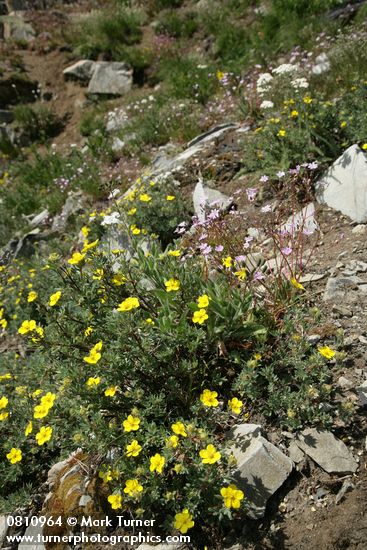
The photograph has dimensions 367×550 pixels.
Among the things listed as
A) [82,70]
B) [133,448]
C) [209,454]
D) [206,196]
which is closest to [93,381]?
[133,448]

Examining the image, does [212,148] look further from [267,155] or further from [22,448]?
[22,448]

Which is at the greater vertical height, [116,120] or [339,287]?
[339,287]

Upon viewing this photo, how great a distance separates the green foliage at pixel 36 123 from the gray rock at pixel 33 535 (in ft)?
31.9

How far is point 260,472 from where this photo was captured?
239 cm

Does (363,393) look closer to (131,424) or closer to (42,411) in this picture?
(131,424)

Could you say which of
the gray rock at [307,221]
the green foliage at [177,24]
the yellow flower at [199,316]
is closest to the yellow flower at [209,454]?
the yellow flower at [199,316]

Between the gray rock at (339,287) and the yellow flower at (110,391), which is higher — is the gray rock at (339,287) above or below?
below

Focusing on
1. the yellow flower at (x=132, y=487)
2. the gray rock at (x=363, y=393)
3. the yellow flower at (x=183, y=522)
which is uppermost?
the gray rock at (x=363, y=393)

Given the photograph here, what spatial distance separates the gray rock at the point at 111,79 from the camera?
1073cm

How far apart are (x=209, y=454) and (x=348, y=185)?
3198mm

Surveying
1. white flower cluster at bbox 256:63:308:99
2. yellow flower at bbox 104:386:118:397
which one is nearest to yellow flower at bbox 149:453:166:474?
yellow flower at bbox 104:386:118:397

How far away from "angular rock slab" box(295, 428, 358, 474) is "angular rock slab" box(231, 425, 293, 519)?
5.8 inches

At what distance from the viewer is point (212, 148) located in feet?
20.2

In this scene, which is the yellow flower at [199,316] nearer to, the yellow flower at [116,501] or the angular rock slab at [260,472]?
the angular rock slab at [260,472]
